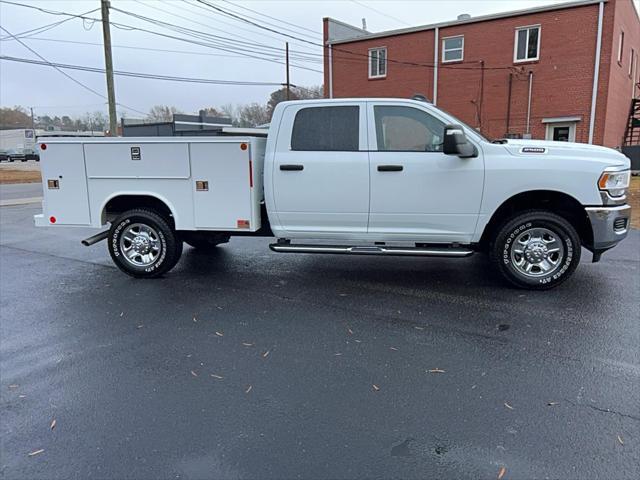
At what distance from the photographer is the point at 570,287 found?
19.0ft

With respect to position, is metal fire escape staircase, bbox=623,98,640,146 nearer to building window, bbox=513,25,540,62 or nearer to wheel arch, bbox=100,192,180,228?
building window, bbox=513,25,540,62

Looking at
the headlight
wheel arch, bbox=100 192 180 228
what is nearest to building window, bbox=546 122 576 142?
the headlight

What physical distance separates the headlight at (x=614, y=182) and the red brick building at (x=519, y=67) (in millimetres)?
18993

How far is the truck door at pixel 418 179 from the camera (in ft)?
18.0

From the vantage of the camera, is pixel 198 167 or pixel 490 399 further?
pixel 198 167

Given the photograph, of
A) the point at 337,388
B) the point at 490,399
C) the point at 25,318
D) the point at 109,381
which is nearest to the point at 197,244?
the point at 25,318

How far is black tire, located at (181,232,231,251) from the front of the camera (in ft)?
21.6

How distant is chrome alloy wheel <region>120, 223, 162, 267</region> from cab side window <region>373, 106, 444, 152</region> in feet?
10.4

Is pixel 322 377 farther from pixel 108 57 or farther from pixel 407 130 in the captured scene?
pixel 108 57

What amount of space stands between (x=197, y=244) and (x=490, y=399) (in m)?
5.88

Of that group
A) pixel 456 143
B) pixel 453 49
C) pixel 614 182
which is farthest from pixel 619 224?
pixel 453 49

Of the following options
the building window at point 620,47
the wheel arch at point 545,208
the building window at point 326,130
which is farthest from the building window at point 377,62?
the wheel arch at point 545,208

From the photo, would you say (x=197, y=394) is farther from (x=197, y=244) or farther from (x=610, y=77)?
(x=610, y=77)

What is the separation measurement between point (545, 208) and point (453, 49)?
879 inches
